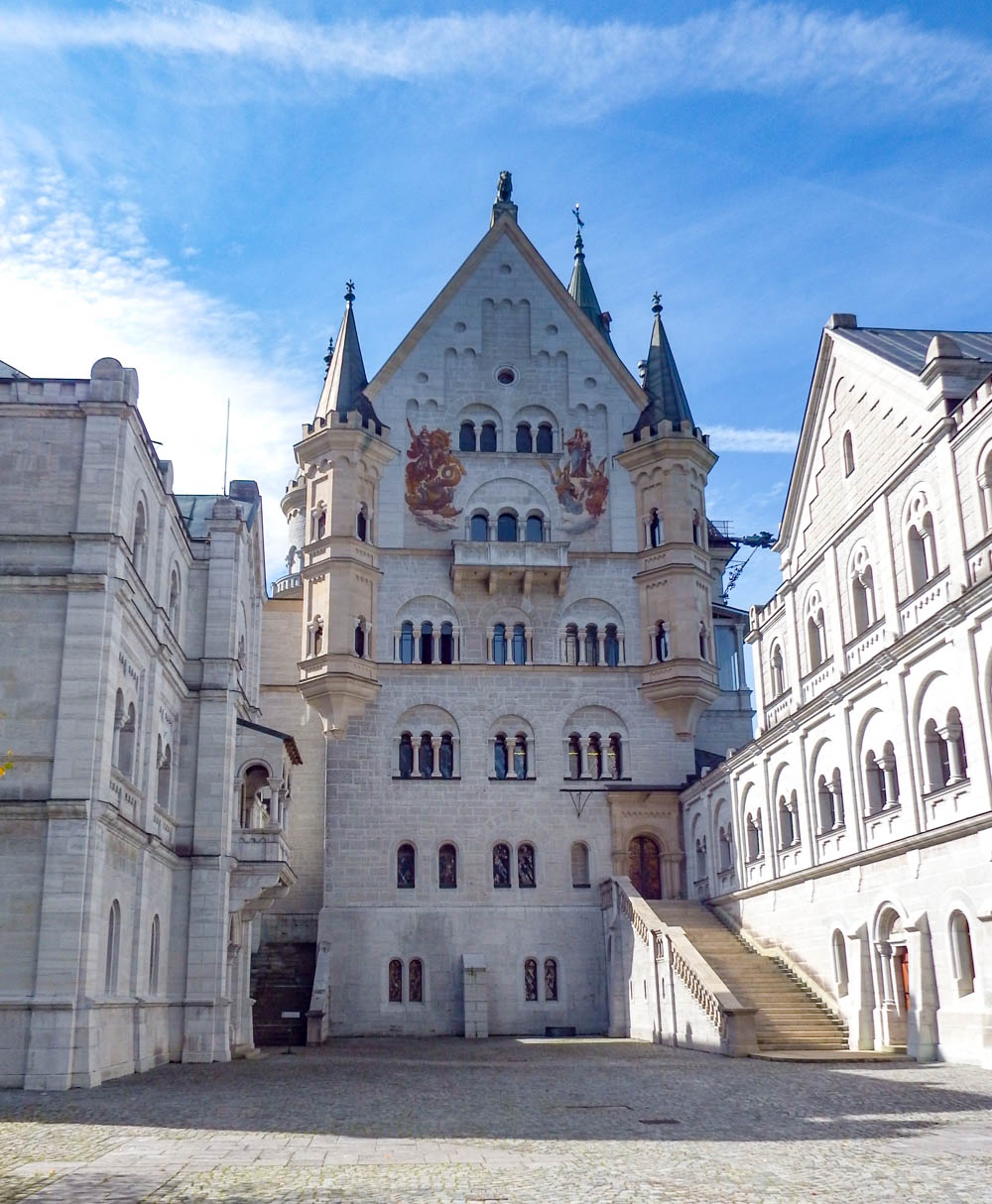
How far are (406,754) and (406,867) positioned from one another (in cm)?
433

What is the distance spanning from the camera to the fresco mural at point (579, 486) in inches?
2082

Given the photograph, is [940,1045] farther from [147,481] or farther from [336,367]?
[336,367]

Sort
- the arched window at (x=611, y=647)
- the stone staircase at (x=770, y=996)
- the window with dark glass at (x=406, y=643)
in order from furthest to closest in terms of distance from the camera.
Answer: the arched window at (x=611, y=647)
the window with dark glass at (x=406, y=643)
the stone staircase at (x=770, y=996)

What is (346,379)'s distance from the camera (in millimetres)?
52625

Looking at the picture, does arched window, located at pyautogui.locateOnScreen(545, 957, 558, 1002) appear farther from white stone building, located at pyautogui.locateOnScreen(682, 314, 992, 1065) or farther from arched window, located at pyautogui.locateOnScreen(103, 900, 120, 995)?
arched window, located at pyautogui.locateOnScreen(103, 900, 120, 995)

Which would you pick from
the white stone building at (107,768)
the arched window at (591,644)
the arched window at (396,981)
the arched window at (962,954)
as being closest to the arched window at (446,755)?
the arched window at (591,644)

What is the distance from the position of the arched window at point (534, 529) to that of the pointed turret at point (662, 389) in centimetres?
558

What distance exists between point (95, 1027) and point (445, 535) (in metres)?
30.3

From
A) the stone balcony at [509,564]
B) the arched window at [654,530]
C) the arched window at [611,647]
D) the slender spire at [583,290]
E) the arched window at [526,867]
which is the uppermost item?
the slender spire at [583,290]

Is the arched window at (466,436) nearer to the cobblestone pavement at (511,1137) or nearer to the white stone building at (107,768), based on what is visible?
the white stone building at (107,768)

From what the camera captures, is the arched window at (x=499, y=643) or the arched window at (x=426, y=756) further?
the arched window at (x=499, y=643)

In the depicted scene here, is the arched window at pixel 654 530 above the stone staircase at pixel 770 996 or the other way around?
above

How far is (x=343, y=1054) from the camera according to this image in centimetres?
3531

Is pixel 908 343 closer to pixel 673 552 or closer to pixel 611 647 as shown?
pixel 673 552
